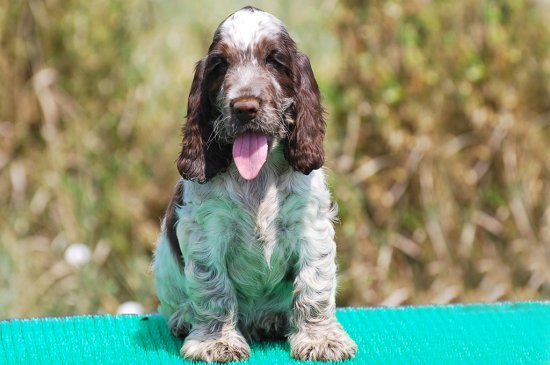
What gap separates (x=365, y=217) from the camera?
948 centimetres

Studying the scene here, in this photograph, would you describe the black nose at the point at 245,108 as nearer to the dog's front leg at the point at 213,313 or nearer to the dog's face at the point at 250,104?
the dog's face at the point at 250,104

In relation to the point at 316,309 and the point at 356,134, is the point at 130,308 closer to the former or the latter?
the point at 356,134

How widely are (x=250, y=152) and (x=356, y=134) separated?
4.71 meters

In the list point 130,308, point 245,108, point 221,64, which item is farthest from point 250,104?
point 130,308

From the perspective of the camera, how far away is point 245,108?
4805mm

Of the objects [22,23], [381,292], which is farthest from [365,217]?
[22,23]

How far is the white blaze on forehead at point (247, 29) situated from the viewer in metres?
4.96

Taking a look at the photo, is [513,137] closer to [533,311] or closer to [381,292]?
[381,292]

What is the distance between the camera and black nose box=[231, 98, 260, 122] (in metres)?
4.80

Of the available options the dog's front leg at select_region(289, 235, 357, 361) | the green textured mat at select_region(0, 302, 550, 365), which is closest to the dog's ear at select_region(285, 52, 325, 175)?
the dog's front leg at select_region(289, 235, 357, 361)

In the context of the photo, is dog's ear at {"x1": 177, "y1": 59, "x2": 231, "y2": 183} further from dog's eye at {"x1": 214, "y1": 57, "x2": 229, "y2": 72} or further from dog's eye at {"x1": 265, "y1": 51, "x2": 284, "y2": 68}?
dog's eye at {"x1": 265, "y1": 51, "x2": 284, "y2": 68}

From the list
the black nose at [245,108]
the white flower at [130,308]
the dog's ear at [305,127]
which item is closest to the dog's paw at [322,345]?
the dog's ear at [305,127]

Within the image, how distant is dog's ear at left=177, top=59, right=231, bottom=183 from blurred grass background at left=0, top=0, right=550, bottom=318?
4.09 metres

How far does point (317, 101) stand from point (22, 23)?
18.2ft
